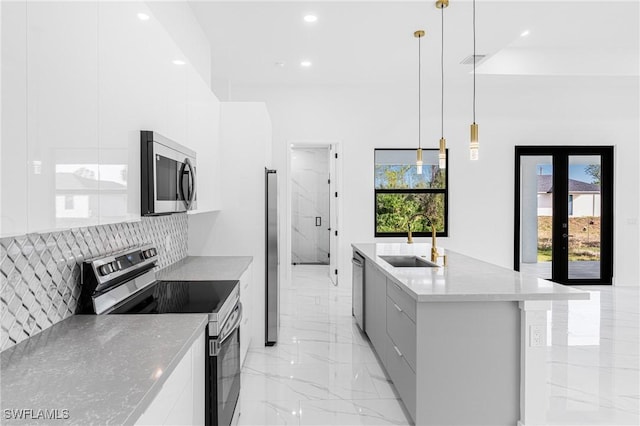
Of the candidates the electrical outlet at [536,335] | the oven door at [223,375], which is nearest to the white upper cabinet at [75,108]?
the oven door at [223,375]

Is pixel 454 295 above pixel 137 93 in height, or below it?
below

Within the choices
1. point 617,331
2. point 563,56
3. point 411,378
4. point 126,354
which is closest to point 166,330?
point 126,354

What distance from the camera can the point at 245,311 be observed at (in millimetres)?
3230

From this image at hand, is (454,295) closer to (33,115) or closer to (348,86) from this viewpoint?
(33,115)

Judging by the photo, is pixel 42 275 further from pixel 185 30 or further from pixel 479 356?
pixel 185 30

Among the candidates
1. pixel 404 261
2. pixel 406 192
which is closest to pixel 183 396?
pixel 404 261

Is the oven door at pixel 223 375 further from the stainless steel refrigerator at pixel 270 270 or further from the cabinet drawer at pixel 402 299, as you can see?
the stainless steel refrigerator at pixel 270 270

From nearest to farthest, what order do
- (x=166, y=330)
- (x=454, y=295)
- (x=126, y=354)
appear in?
(x=126, y=354)
(x=166, y=330)
(x=454, y=295)

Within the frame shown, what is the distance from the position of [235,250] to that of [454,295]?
81.5 inches

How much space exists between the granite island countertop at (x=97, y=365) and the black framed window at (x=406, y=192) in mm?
4840

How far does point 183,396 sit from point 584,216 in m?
6.92

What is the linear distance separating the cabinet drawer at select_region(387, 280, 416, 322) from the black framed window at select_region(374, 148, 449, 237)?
3.47m

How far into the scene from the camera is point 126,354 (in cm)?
128

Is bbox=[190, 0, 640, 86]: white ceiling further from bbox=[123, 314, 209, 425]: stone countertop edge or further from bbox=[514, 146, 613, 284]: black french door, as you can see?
bbox=[123, 314, 209, 425]: stone countertop edge
